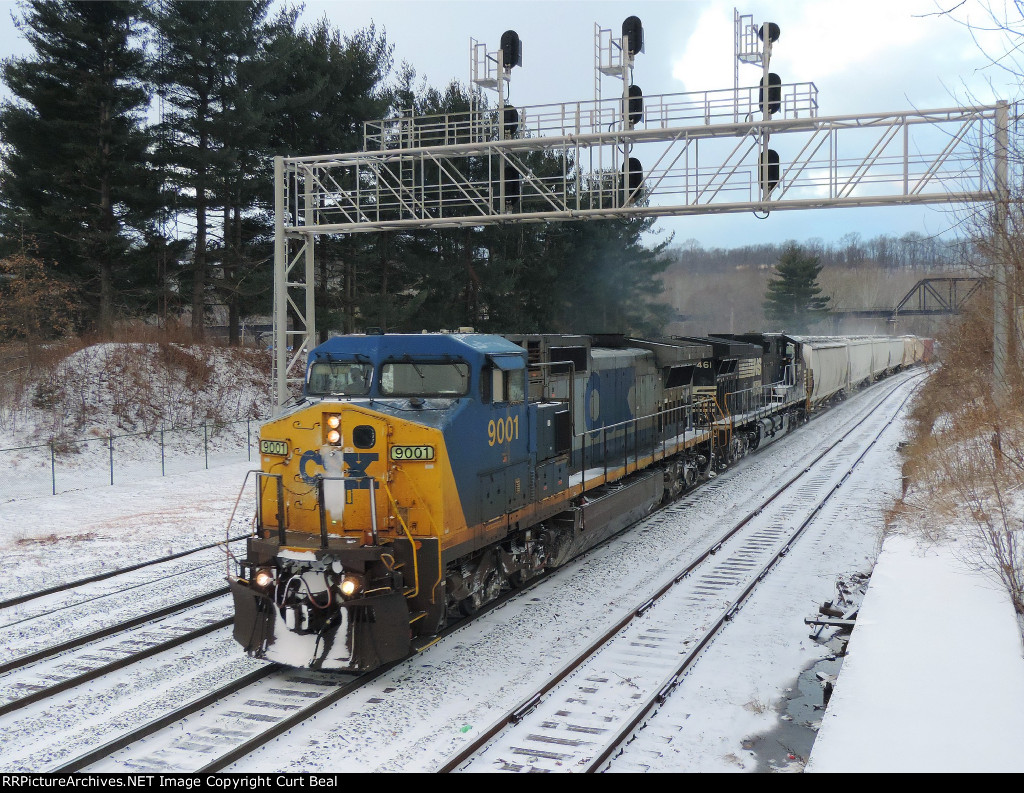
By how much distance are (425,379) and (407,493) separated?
4.16 feet

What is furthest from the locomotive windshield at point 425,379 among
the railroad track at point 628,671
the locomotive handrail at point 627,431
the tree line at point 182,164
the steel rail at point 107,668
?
the tree line at point 182,164

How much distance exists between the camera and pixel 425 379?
834 cm

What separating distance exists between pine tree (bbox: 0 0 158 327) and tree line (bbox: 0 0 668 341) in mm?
48

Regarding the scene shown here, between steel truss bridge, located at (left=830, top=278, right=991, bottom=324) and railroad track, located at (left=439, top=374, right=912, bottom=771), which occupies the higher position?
steel truss bridge, located at (left=830, top=278, right=991, bottom=324)

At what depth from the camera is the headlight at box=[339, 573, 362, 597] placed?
7051 millimetres

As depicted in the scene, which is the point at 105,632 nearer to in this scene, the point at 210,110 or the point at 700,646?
the point at 700,646

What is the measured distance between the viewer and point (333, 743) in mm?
6258

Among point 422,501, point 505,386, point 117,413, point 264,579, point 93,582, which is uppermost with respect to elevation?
point 505,386

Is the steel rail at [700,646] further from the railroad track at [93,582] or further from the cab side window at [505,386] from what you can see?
the railroad track at [93,582]

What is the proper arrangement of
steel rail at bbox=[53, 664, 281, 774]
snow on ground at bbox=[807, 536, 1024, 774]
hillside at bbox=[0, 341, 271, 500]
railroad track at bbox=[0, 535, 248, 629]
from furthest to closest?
1. hillside at bbox=[0, 341, 271, 500]
2. railroad track at bbox=[0, 535, 248, 629]
3. steel rail at bbox=[53, 664, 281, 774]
4. snow on ground at bbox=[807, 536, 1024, 774]

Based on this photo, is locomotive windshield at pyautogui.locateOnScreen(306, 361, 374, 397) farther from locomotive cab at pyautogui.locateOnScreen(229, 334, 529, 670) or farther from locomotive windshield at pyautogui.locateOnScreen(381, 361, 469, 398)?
locomotive windshield at pyautogui.locateOnScreen(381, 361, 469, 398)

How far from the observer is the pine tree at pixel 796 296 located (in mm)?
70000

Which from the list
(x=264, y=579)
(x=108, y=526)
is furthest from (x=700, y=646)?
(x=108, y=526)

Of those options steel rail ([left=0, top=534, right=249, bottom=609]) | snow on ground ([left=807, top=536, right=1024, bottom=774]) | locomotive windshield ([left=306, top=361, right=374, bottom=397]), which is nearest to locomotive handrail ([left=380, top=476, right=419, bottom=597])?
locomotive windshield ([left=306, top=361, right=374, bottom=397])
